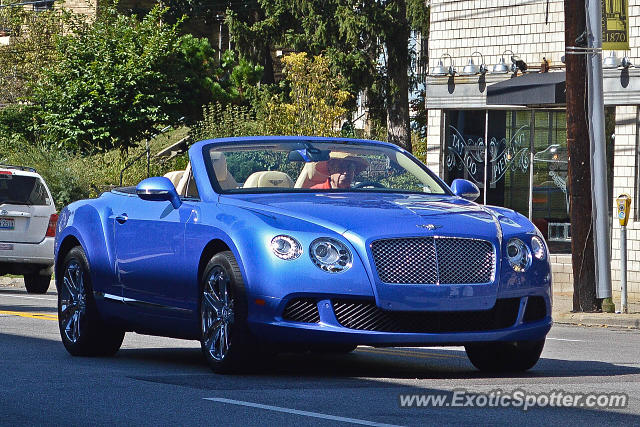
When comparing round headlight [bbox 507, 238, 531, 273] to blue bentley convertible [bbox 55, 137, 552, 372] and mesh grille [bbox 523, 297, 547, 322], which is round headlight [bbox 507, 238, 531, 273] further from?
mesh grille [bbox 523, 297, 547, 322]

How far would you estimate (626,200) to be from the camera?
62.4 ft

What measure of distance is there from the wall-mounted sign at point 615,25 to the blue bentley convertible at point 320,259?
8692mm

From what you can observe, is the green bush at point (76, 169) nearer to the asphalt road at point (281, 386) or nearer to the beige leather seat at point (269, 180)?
the asphalt road at point (281, 386)

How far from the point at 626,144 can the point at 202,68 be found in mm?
26029

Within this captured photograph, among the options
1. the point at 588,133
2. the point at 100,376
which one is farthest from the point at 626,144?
the point at 100,376

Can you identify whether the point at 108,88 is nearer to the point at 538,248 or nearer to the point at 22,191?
the point at 22,191

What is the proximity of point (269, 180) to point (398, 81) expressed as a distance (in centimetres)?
3062

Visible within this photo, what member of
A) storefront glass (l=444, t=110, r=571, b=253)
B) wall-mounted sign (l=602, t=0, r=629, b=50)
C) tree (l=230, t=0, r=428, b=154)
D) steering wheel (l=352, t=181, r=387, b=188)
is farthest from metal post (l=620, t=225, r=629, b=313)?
tree (l=230, t=0, r=428, b=154)

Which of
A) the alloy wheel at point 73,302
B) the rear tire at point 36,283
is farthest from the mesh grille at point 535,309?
the rear tire at point 36,283

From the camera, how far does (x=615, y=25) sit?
1859 centimetres

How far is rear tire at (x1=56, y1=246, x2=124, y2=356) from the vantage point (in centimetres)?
1066

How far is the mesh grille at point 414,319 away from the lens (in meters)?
8.58

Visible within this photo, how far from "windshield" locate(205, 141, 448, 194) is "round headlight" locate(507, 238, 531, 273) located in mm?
1280

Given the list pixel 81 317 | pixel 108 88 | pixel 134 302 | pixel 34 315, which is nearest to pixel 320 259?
pixel 134 302
